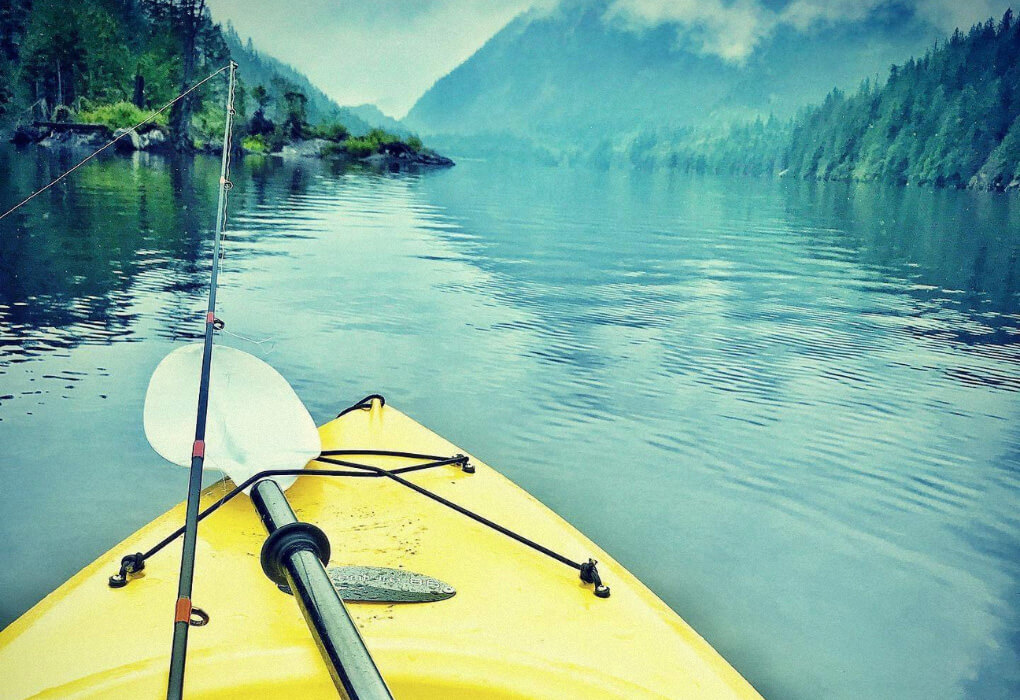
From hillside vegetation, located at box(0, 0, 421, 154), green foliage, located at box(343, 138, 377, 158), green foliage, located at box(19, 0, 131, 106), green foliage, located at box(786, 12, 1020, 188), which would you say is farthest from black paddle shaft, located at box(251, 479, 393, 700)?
green foliage, located at box(786, 12, 1020, 188)

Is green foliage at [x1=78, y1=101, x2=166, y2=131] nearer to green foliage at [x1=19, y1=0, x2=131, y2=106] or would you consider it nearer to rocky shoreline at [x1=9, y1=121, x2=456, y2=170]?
green foliage at [x1=19, y1=0, x2=131, y2=106]

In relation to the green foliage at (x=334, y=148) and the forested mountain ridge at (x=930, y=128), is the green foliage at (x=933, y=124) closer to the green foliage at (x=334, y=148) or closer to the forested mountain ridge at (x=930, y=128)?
the forested mountain ridge at (x=930, y=128)

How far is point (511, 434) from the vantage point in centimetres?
628

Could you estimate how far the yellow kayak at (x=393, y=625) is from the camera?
203 centimetres

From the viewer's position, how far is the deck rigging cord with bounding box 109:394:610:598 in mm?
2594

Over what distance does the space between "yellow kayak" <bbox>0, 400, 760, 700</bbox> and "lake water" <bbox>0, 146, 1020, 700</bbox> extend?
40cm

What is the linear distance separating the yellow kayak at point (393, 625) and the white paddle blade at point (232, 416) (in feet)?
1.03

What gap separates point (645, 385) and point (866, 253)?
14.9m

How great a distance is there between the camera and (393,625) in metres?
2.25

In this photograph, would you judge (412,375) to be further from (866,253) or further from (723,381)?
(866,253)

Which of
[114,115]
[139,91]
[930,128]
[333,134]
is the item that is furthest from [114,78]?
[930,128]

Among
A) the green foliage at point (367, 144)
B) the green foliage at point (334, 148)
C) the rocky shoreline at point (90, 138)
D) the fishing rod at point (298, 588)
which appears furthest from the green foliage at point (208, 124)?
the fishing rod at point (298, 588)

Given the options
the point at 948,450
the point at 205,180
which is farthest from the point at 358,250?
the point at 205,180

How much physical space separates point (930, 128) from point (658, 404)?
Answer: 4694 inches
